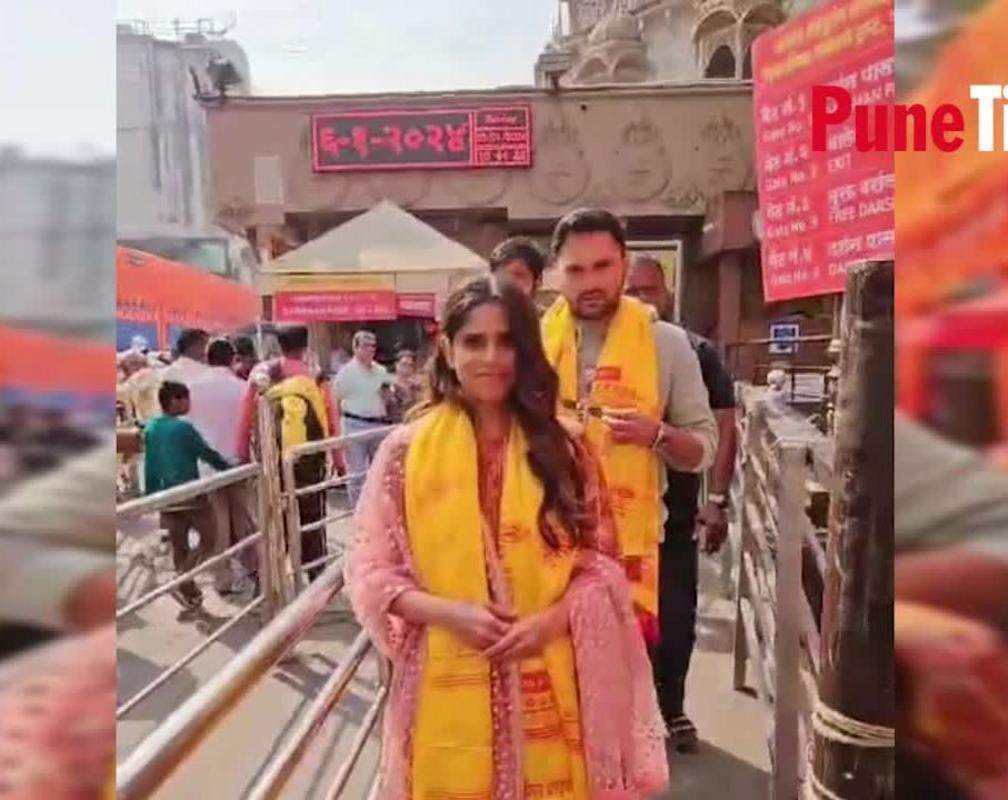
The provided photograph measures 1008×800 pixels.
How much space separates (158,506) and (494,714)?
0.74 metres

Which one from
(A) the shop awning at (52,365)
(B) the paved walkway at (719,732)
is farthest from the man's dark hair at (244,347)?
(B) the paved walkway at (719,732)

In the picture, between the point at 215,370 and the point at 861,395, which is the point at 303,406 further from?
the point at 861,395

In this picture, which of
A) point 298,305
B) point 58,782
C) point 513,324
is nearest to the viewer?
point 58,782

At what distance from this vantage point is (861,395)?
81 centimetres

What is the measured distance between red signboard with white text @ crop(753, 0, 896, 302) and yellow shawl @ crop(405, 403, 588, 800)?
10.9 inches

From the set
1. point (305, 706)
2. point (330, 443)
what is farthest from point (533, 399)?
point (305, 706)

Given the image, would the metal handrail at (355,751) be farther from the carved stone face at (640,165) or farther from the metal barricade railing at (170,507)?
the carved stone face at (640,165)

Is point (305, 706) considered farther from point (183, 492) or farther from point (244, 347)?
point (244, 347)

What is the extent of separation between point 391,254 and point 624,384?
9.8 inches

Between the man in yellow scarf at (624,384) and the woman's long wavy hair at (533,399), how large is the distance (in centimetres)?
5

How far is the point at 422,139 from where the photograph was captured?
959 mm

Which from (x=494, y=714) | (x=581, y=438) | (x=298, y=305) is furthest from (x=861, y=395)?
(x=298, y=305)

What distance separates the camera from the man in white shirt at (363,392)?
1.04m

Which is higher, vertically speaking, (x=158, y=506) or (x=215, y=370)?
(x=215, y=370)
